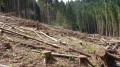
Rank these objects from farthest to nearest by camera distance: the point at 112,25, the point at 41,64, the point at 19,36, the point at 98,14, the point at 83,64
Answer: the point at 98,14 < the point at 112,25 < the point at 19,36 < the point at 83,64 < the point at 41,64

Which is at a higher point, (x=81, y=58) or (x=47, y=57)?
(x=47, y=57)

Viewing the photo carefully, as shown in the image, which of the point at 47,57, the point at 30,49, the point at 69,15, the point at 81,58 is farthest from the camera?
the point at 69,15

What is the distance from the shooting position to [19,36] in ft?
37.8

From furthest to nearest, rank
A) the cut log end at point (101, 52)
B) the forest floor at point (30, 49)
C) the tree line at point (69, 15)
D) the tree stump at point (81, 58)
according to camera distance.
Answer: the tree line at point (69, 15) < the cut log end at point (101, 52) < the tree stump at point (81, 58) < the forest floor at point (30, 49)

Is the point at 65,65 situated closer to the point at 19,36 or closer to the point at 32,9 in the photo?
the point at 19,36

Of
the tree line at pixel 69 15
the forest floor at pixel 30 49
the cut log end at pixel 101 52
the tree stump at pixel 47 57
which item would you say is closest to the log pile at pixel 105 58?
the cut log end at pixel 101 52

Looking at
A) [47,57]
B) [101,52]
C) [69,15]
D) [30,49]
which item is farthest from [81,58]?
[69,15]

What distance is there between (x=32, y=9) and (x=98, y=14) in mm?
20986

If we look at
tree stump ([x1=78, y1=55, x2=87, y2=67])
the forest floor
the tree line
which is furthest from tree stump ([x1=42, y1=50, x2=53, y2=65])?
the tree line

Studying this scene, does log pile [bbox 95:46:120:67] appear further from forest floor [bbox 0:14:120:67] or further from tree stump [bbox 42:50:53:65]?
tree stump [bbox 42:50:53:65]

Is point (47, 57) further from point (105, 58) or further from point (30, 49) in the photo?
point (105, 58)

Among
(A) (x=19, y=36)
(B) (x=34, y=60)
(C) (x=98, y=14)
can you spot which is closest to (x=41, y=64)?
(B) (x=34, y=60)

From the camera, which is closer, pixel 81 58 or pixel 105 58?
pixel 81 58

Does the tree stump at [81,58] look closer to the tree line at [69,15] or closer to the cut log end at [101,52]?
the cut log end at [101,52]
